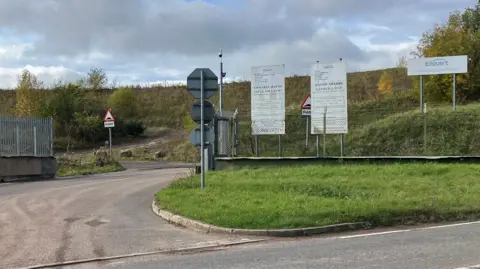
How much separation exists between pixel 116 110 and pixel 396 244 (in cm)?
6477

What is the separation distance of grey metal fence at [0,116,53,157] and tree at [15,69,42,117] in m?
32.0

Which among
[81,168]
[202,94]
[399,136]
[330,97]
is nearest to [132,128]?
[81,168]

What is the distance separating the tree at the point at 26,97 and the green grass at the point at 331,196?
42945 mm

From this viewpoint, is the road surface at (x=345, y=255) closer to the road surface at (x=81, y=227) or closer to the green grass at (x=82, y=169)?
the road surface at (x=81, y=227)

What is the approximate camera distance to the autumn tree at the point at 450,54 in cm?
3797

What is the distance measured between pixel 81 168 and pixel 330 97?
15544 millimetres

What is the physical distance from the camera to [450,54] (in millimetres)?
37656

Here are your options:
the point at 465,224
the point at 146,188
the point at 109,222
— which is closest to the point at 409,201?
the point at 465,224

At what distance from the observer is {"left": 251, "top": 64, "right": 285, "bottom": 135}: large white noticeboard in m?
22.6

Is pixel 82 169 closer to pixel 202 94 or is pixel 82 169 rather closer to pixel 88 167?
pixel 88 167

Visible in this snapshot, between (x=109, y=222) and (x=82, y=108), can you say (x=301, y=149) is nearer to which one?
(x=109, y=222)

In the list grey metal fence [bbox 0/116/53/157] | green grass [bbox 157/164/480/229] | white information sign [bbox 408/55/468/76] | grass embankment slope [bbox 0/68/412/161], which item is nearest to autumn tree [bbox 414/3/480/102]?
white information sign [bbox 408/55/468/76]

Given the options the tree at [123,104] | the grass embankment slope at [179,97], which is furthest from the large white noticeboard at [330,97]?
the tree at [123,104]

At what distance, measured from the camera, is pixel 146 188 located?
60.1ft
